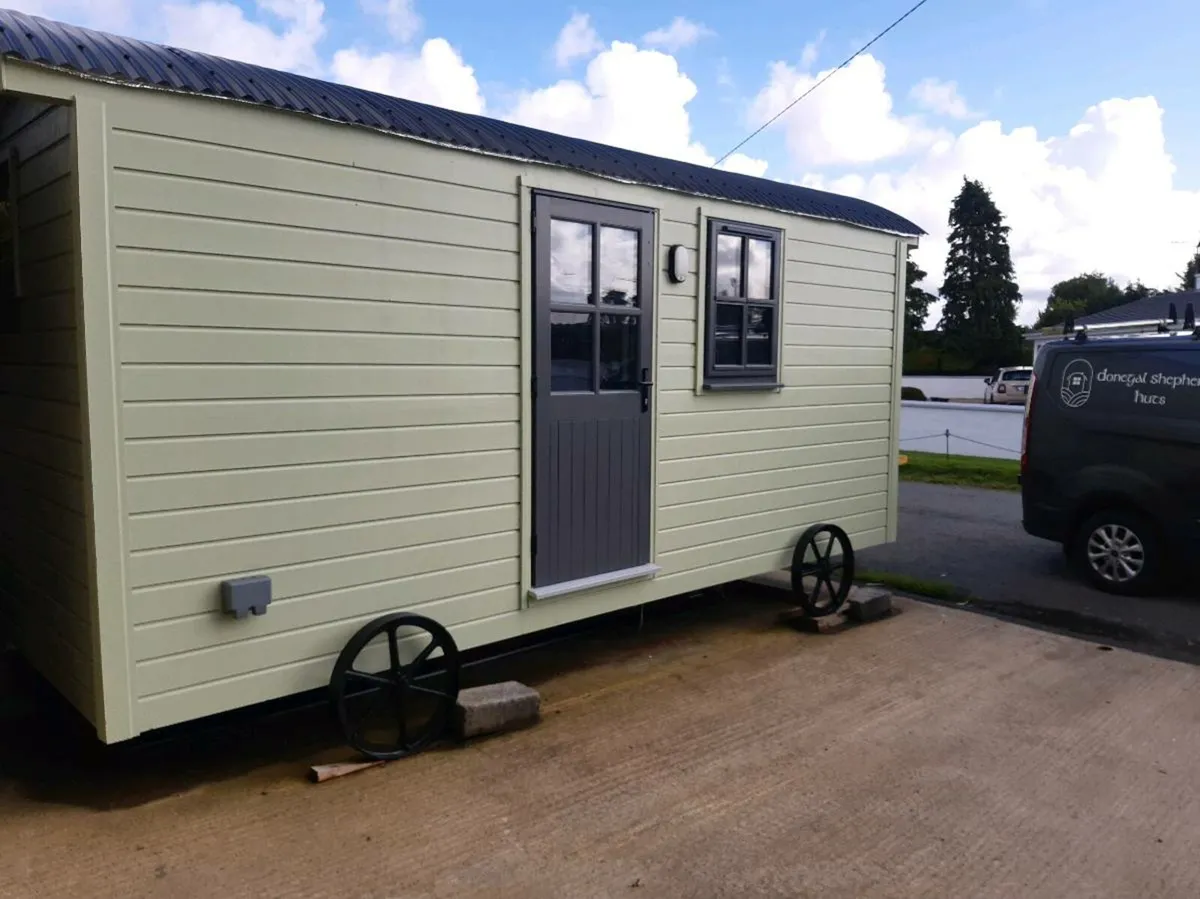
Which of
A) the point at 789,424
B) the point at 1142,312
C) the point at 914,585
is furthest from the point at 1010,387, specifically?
the point at 789,424

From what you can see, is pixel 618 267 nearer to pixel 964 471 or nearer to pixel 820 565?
pixel 820 565

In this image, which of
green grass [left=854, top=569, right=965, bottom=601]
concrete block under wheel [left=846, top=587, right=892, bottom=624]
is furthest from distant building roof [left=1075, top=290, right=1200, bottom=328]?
concrete block under wheel [left=846, top=587, right=892, bottom=624]

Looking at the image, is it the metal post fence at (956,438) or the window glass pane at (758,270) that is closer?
the window glass pane at (758,270)

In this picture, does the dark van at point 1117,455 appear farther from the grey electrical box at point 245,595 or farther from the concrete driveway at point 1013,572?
the grey electrical box at point 245,595

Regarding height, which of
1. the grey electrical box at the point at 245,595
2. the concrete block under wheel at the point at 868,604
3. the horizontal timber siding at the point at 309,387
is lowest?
the concrete block under wheel at the point at 868,604

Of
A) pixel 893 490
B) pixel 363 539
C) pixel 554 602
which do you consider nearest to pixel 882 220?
pixel 893 490

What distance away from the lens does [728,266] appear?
16.9 feet

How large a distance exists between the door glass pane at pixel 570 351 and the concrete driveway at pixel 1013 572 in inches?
145

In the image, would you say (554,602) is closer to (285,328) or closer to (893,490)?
(285,328)

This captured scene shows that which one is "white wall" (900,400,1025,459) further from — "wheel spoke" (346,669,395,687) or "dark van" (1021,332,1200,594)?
"wheel spoke" (346,669,395,687)

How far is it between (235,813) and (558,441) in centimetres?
206

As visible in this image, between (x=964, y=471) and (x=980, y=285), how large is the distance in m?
31.0

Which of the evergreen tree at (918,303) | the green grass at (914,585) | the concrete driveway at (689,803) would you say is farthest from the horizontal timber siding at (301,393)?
the evergreen tree at (918,303)

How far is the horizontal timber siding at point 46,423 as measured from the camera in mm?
3162
